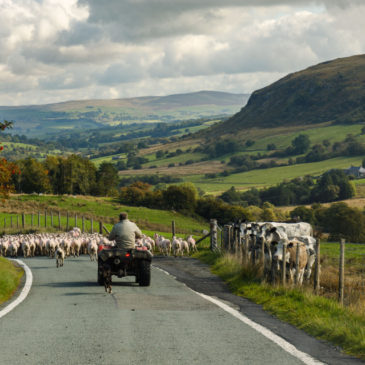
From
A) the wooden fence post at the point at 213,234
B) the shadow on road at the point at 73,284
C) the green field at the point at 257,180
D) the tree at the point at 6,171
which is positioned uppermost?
the tree at the point at 6,171

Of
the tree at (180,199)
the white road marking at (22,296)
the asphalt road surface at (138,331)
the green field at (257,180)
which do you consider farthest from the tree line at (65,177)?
the asphalt road surface at (138,331)

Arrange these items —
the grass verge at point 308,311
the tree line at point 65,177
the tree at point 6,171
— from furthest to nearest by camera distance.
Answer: the tree line at point 65,177 < the tree at point 6,171 < the grass verge at point 308,311

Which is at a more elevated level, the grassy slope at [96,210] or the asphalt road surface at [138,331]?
the asphalt road surface at [138,331]

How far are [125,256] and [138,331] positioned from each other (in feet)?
20.4

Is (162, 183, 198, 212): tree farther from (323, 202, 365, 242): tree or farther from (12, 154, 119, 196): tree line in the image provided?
(12, 154, 119, 196): tree line

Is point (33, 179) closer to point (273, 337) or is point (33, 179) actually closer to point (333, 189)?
point (333, 189)

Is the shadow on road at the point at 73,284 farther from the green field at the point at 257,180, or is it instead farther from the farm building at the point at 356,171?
the farm building at the point at 356,171

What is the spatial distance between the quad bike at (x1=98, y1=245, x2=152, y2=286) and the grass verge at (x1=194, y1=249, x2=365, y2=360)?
2.51 meters

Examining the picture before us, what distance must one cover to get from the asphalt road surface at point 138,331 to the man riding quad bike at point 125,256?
0.59 meters

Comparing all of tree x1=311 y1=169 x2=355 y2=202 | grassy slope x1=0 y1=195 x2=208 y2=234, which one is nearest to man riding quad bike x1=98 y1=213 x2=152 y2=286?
grassy slope x1=0 y1=195 x2=208 y2=234

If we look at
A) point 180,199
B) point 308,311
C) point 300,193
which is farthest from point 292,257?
point 300,193

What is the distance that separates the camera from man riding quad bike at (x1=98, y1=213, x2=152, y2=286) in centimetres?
1536

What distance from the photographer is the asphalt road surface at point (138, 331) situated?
761cm

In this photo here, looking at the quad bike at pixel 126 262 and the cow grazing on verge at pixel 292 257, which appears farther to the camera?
the cow grazing on verge at pixel 292 257
